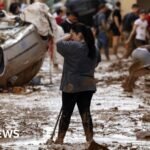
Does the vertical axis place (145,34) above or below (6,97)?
below

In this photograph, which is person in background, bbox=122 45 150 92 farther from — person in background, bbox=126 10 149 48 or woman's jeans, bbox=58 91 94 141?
person in background, bbox=126 10 149 48

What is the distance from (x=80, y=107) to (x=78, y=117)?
2.39 m

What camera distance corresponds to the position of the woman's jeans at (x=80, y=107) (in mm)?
9266

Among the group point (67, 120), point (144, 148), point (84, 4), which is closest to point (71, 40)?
point (67, 120)

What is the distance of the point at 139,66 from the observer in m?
15.6

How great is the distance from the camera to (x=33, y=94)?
49.7 ft

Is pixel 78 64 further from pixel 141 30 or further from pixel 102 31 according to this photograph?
pixel 102 31

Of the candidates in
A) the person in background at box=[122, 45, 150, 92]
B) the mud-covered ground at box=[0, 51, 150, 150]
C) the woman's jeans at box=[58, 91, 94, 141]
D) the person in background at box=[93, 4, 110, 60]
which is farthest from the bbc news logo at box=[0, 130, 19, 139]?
the person in background at box=[93, 4, 110, 60]

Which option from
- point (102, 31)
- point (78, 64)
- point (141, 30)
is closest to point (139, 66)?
point (78, 64)

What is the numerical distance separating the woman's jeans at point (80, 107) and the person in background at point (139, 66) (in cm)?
595

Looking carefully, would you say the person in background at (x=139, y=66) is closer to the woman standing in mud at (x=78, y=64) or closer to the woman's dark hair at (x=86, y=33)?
the woman standing in mud at (x=78, y=64)

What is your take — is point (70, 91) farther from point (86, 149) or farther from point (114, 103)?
point (114, 103)

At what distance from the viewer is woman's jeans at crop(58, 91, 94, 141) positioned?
9266 millimetres

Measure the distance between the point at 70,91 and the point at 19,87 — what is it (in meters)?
6.89
